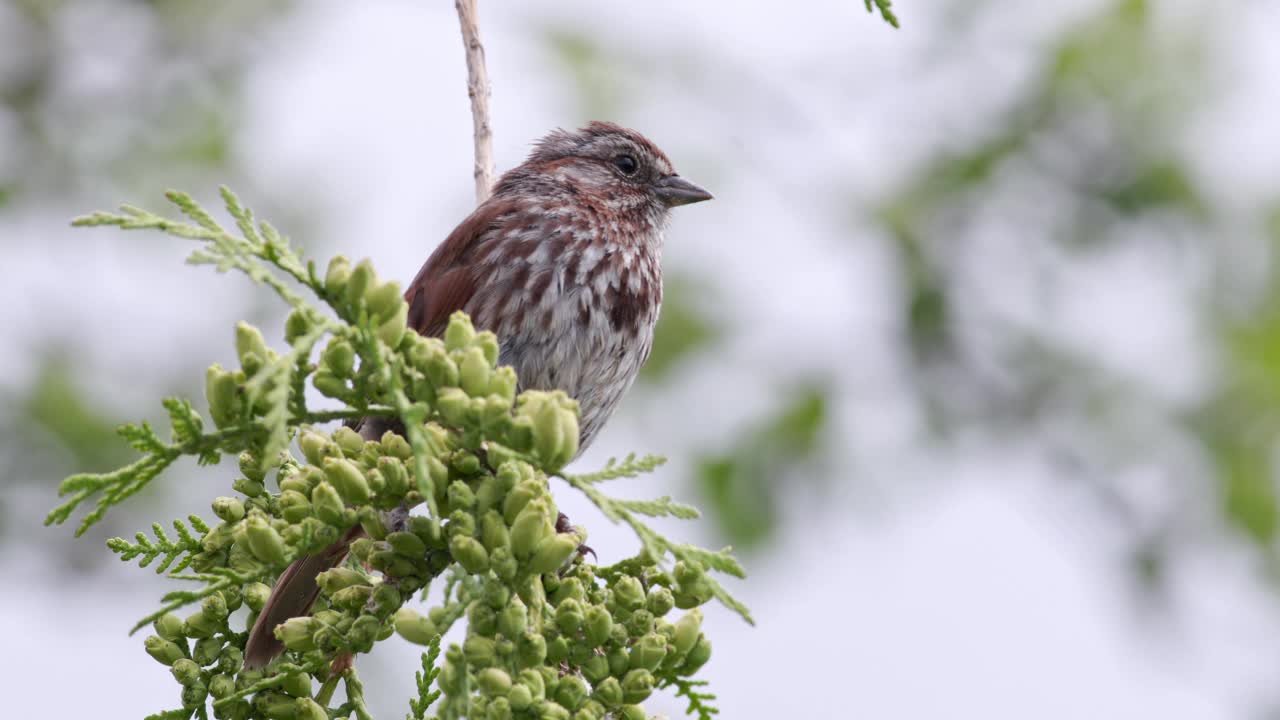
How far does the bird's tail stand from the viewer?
219 centimetres

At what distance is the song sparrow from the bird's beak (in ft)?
0.59

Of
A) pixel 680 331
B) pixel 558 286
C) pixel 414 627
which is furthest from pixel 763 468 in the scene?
pixel 414 627

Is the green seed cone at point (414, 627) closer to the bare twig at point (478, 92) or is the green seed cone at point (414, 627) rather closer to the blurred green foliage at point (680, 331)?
the bare twig at point (478, 92)

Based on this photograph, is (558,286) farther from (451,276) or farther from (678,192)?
(678,192)

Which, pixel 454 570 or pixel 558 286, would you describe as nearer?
pixel 454 570

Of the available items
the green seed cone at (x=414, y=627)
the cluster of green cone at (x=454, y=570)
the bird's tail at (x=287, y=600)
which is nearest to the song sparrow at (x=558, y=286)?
the bird's tail at (x=287, y=600)

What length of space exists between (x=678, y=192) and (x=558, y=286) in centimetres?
90

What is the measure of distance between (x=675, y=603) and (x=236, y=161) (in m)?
5.68

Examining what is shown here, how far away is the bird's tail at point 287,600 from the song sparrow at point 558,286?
0.44m

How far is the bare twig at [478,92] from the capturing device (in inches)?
120

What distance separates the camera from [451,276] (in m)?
3.65

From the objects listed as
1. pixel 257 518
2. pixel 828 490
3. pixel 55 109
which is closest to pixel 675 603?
pixel 257 518

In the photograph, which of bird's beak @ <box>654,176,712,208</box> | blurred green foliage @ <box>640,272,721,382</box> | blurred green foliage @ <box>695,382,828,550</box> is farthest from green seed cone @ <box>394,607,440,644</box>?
blurred green foliage @ <box>640,272,721,382</box>

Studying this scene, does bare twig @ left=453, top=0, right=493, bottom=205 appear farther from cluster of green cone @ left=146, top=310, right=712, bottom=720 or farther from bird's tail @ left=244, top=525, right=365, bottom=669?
cluster of green cone @ left=146, top=310, right=712, bottom=720
